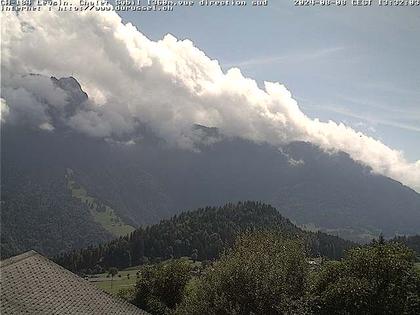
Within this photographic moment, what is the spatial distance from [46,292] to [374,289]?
2400cm

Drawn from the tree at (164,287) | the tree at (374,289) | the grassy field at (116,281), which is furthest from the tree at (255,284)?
the grassy field at (116,281)

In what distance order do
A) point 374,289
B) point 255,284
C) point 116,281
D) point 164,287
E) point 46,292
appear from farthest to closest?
point 116,281 → point 164,287 → point 374,289 → point 255,284 → point 46,292

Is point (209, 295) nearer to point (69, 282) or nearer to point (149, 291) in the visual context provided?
point (69, 282)

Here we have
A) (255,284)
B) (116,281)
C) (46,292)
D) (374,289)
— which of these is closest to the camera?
(46,292)

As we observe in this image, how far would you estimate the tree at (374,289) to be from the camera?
33.6m

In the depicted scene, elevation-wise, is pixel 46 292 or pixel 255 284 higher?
pixel 255 284

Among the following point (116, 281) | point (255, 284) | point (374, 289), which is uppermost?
point (255, 284)

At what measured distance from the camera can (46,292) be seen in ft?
82.1

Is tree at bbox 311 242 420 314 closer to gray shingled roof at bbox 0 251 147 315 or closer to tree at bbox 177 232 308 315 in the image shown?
tree at bbox 177 232 308 315

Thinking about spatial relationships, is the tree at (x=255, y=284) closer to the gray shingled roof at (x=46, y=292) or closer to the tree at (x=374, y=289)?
the tree at (x=374, y=289)

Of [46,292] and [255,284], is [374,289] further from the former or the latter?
[46,292]

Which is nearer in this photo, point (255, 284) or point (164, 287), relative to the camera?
point (255, 284)

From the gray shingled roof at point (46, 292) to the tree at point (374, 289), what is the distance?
48.8 feet

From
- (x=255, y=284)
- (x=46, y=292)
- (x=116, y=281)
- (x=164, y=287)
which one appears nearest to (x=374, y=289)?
(x=255, y=284)
